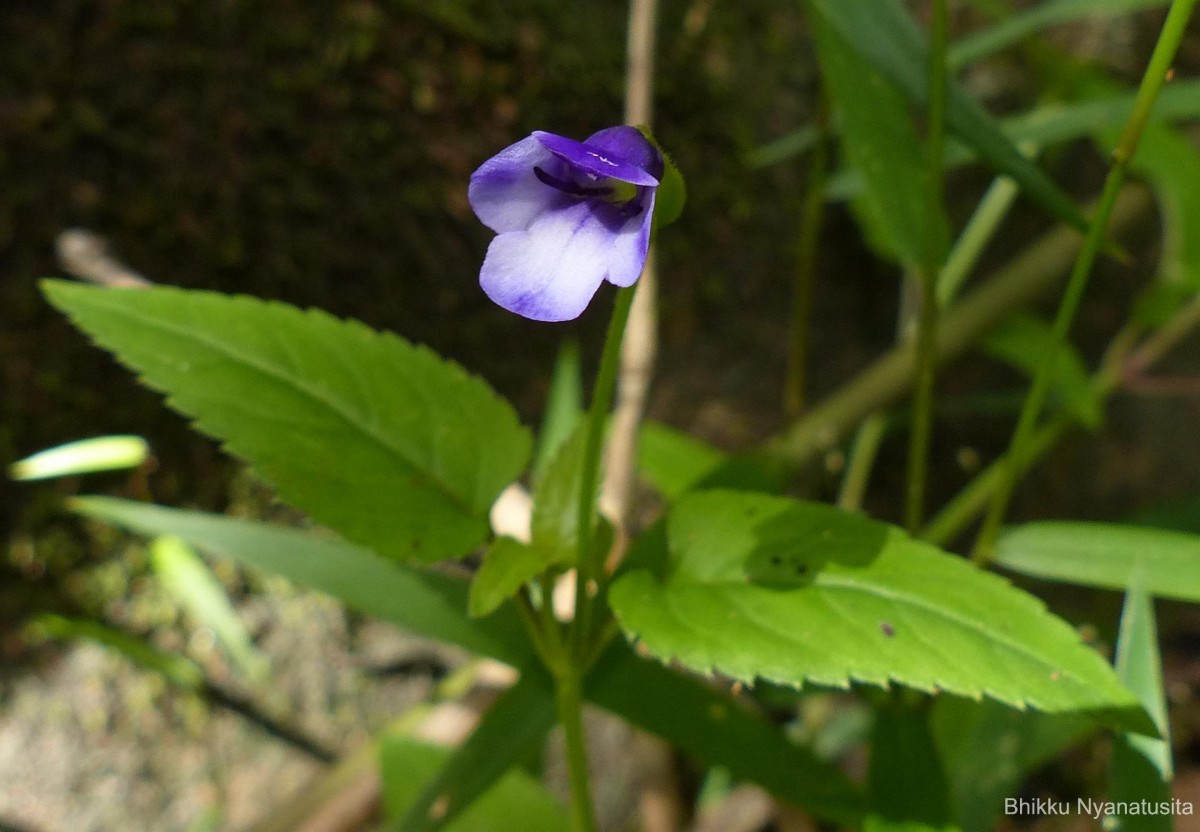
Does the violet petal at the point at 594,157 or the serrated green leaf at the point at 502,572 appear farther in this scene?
the serrated green leaf at the point at 502,572

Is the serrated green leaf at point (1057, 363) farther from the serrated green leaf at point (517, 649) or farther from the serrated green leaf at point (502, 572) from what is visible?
the serrated green leaf at point (502, 572)

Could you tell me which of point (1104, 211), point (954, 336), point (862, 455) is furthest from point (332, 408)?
point (954, 336)

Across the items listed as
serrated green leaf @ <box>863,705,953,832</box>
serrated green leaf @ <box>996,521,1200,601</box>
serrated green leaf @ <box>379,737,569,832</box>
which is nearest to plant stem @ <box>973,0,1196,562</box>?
serrated green leaf @ <box>996,521,1200,601</box>

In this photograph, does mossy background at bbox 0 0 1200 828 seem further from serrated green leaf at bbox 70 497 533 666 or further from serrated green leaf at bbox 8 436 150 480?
serrated green leaf at bbox 70 497 533 666

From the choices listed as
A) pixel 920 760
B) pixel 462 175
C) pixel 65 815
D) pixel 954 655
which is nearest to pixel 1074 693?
pixel 954 655

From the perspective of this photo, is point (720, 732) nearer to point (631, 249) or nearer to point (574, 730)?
point (574, 730)

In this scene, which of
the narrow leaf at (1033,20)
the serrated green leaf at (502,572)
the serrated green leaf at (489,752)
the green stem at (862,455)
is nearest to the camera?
the serrated green leaf at (502,572)

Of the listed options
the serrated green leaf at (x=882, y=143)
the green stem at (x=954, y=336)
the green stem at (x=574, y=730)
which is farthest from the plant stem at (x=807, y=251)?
the green stem at (x=574, y=730)
